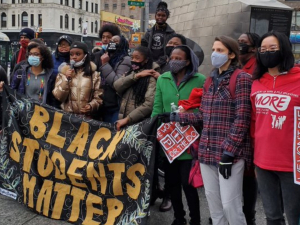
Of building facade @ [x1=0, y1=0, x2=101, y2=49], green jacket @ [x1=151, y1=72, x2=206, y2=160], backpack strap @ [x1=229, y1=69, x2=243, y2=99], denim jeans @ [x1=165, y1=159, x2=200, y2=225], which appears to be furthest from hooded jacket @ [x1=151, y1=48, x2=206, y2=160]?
building facade @ [x1=0, y1=0, x2=101, y2=49]

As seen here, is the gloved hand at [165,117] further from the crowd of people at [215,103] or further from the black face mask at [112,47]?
the black face mask at [112,47]

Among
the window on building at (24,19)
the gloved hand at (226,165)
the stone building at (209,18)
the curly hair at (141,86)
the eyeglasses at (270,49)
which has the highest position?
the window on building at (24,19)

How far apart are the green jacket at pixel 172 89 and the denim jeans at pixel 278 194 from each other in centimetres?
92

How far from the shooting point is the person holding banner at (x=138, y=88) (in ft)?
13.8

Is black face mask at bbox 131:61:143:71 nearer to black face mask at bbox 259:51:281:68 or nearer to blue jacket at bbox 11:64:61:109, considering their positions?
blue jacket at bbox 11:64:61:109

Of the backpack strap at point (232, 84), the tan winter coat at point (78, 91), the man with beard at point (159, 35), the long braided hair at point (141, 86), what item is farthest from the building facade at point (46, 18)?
the backpack strap at point (232, 84)

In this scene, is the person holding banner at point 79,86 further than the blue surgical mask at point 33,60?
No

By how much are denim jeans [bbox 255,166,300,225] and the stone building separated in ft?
13.2

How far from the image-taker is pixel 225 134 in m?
3.28

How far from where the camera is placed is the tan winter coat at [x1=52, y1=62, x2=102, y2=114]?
4699 millimetres

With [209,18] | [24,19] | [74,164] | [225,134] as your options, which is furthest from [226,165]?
[24,19]

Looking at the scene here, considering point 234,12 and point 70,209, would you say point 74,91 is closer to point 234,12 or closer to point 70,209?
point 70,209

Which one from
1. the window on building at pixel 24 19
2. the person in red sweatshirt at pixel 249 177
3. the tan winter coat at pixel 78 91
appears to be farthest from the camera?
the window on building at pixel 24 19

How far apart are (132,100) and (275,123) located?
1.92m
